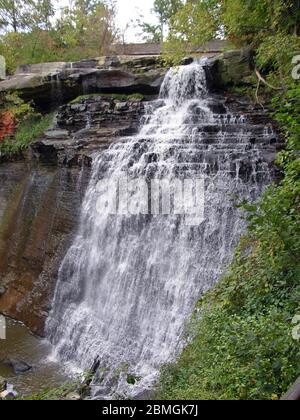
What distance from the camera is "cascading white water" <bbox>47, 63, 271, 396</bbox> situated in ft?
28.3

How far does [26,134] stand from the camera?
1616 cm

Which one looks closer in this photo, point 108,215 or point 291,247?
point 291,247

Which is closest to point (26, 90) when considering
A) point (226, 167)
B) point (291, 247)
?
point (226, 167)

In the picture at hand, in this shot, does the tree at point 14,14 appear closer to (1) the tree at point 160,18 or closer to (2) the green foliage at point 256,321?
(1) the tree at point 160,18

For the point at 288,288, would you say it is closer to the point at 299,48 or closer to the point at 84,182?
the point at 299,48

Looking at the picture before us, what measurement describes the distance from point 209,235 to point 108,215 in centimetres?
317

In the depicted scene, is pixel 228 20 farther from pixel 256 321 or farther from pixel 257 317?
pixel 256 321

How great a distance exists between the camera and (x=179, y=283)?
348 inches
